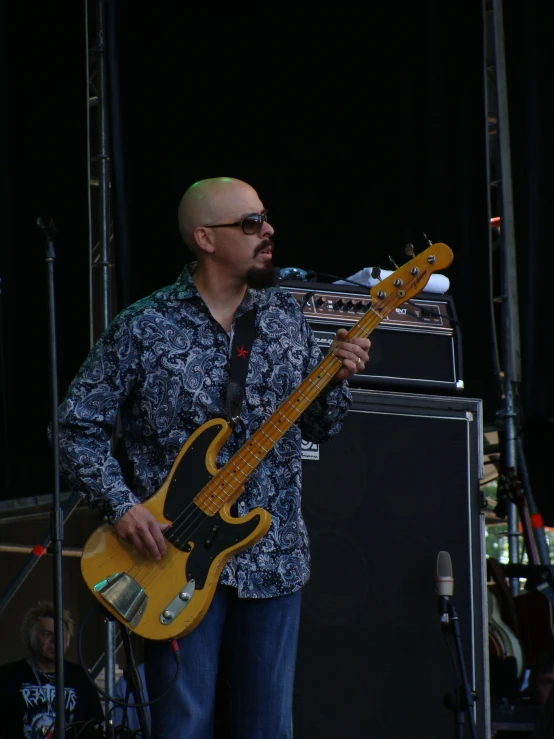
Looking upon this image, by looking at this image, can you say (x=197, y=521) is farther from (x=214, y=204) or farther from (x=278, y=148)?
(x=278, y=148)

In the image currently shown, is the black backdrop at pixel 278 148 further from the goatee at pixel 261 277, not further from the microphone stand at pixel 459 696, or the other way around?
the goatee at pixel 261 277

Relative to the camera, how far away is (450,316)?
3662 mm

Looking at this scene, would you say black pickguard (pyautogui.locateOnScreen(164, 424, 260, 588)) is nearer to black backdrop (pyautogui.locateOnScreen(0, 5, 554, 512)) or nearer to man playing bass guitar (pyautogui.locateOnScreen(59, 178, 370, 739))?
man playing bass guitar (pyautogui.locateOnScreen(59, 178, 370, 739))

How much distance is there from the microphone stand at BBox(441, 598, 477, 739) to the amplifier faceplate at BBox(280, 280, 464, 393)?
2.63 ft

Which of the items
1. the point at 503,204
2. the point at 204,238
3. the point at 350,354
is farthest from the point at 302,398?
the point at 503,204

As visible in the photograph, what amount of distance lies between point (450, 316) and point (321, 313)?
1.58 feet

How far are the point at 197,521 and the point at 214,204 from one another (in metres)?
0.90

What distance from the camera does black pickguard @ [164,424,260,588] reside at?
2.47 m

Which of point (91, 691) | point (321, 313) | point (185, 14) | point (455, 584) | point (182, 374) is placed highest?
point (185, 14)

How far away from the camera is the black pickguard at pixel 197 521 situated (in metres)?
2.47

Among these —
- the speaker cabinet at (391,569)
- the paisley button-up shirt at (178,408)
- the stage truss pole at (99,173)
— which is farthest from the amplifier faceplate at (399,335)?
the stage truss pole at (99,173)

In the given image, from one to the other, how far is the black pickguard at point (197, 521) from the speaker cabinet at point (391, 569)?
2.67 feet

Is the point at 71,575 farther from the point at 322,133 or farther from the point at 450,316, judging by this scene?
the point at 450,316

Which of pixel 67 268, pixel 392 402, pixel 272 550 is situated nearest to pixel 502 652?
pixel 392 402
